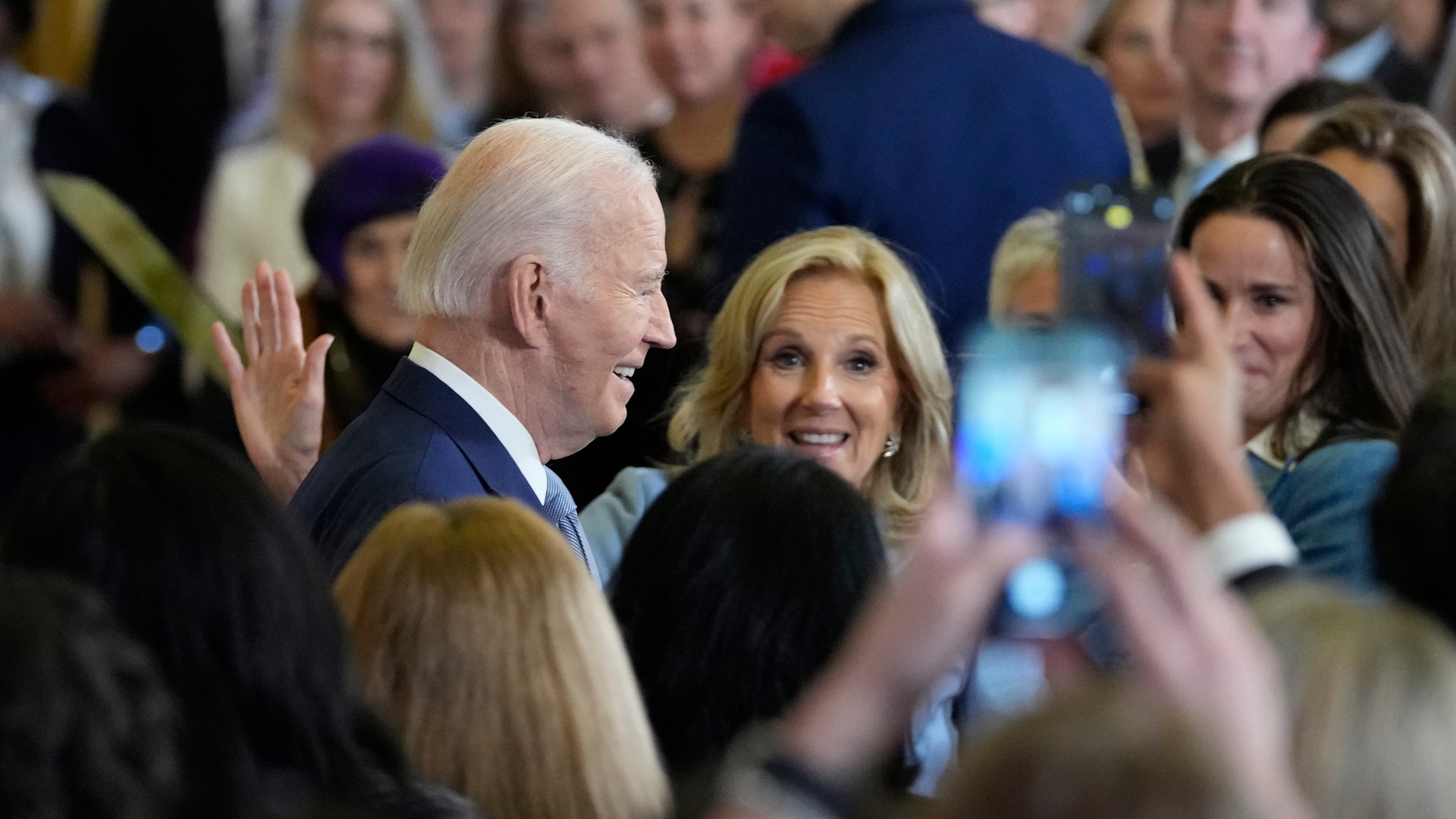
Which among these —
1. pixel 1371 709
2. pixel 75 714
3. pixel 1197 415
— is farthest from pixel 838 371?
pixel 75 714

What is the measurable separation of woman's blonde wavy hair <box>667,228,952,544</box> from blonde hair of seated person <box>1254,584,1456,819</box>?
2043 millimetres

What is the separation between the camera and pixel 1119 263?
2.11 m

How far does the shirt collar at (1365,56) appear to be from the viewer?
220 inches

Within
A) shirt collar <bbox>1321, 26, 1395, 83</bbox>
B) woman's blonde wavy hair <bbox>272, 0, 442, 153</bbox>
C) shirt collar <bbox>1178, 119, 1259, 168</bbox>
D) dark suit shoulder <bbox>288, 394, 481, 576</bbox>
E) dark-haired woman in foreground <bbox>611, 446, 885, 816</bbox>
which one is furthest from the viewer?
shirt collar <bbox>1321, 26, 1395, 83</bbox>

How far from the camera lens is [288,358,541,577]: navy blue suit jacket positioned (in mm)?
2684

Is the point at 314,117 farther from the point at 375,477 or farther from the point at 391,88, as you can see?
the point at 375,477

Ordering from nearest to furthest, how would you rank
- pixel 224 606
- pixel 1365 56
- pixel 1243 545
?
pixel 224 606, pixel 1243 545, pixel 1365 56

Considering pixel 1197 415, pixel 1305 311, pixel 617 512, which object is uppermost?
pixel 1197 415

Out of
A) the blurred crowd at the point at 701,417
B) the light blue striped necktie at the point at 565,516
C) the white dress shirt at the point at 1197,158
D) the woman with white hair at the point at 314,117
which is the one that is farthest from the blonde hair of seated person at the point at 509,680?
the woman with white hair at the point at 314,117

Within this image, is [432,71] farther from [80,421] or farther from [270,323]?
[270,323]

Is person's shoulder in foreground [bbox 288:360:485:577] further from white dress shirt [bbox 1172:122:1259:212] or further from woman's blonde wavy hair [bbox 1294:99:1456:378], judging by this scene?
white dress shirt [bbox 1172:122:1259:212]

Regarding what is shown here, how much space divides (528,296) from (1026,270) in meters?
1.18

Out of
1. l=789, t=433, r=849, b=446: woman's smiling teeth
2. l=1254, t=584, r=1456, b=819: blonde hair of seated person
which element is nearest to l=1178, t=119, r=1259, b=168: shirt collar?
l=789, t=433, r=849, b=446: woman's smiling teeth

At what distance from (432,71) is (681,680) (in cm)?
373
